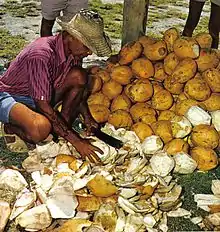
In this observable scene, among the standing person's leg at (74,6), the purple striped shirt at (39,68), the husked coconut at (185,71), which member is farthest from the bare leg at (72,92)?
the standing person's leg at (74,6)

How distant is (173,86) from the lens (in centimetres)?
367

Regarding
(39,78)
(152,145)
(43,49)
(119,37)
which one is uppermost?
(43,49)

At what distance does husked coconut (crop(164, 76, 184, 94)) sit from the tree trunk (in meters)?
0.94

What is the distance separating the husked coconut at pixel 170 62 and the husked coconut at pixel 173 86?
6 cm

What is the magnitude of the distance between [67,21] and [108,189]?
106cm

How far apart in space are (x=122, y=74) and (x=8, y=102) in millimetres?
912

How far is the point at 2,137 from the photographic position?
3.66m

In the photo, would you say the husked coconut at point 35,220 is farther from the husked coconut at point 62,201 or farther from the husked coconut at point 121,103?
the husked coconut at point 121,103

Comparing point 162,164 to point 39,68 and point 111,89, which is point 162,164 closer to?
point 111,89

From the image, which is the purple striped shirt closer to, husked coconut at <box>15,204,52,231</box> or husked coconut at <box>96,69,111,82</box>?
husked coconut at <box>96,69,111,82</box>

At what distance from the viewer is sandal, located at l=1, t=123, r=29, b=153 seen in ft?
11.3

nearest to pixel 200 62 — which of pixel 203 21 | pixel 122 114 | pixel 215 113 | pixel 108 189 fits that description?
pixel 215 113

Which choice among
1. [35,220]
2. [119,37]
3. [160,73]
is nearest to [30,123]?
[35,220]

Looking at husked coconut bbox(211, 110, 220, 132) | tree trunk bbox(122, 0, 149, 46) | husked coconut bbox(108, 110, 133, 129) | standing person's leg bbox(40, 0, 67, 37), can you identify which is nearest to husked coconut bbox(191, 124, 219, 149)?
husked coconut bbox(211, 110, 220, 132)
